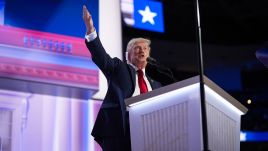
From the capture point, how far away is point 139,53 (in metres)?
2.39

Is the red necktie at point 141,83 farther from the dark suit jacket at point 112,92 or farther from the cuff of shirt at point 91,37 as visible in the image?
the cuff of shirt at point 91,37

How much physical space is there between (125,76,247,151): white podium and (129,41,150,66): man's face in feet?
1.88

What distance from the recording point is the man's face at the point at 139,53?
2381mm

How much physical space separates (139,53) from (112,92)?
0.99ft

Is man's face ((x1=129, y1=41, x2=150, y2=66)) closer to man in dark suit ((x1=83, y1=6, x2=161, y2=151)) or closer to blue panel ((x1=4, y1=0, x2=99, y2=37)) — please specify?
man in dark suit ((x1=83, y1=6, x2=161, y2=151))

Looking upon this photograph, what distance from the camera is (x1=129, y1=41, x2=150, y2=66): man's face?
238 centimetres

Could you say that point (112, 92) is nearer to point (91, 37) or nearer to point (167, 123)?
point (91, 37)

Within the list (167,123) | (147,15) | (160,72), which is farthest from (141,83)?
(147,15)

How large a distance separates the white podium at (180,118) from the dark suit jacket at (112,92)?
269 mm

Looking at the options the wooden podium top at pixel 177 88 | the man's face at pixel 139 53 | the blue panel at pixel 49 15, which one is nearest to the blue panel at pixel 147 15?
the blue panel at pixel 49 15

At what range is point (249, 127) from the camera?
23.4ft

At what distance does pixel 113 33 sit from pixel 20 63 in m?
0.69

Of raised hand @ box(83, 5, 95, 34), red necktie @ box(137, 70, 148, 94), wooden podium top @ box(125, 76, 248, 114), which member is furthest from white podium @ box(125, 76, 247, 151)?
raised hand @ box(83, 5, 95, 34)

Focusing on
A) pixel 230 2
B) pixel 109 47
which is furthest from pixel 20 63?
pixel 230 2
